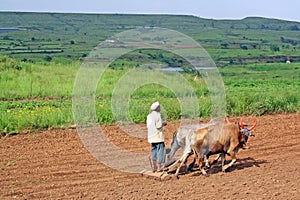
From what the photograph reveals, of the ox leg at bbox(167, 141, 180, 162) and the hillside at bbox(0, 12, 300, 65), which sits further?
the hillside at bbox(0, 12, 300, 65)

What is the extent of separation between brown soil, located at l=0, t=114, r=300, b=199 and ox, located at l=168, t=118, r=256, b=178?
1.18 ft

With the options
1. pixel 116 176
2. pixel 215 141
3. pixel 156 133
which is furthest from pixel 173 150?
pixel 116 176

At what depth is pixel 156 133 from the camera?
1020 centimetres

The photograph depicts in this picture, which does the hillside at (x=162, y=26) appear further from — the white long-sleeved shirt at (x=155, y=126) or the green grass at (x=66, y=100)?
the white long-sleeved shirt at (x=155, y=126)

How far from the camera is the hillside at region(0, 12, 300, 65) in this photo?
75.3 m

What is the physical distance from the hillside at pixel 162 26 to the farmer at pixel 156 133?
55648mm

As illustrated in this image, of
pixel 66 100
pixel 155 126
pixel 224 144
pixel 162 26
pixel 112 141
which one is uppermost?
pixel 162 26

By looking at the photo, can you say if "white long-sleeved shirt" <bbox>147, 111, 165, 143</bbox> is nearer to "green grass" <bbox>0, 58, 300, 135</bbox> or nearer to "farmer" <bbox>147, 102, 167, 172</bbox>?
"farmer" <bbox>147, 102, 167, 172</bbox>

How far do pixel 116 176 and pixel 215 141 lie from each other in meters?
1.79

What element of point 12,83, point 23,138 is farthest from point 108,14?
point 23,138

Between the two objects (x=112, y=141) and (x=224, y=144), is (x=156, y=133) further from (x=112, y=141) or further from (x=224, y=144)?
(x=112, y=141)

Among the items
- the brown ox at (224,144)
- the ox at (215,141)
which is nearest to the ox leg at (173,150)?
the ox at (215,141)

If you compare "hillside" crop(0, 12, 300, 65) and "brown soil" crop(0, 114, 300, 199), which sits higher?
"hillside" crop(0, 12, 300, 65)

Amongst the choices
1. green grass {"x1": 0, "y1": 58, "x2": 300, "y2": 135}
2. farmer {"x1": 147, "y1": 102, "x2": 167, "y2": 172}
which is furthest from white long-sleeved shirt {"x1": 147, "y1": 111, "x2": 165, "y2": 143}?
green grass {"x1": 0, "y1": 58, "x2": 300, "y2": 135}
